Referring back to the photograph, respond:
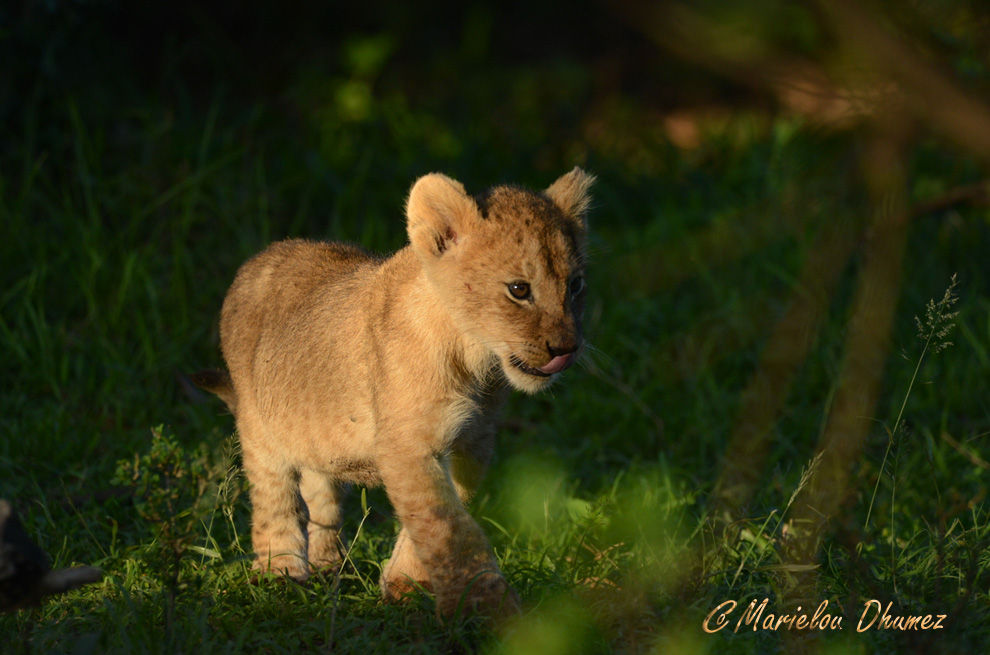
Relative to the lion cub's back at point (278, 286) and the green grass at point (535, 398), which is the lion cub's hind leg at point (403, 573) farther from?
the lion cub's back at point (278, 286)

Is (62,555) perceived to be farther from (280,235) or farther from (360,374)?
(280,235)

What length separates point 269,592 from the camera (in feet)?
12.6

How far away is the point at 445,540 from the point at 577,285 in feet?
3.39

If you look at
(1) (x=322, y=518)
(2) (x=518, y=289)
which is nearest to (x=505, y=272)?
(2) (x=518, y=289)

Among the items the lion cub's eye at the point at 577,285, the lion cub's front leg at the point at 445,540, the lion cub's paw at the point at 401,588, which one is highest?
the lion cub's eye at the point at 577,285

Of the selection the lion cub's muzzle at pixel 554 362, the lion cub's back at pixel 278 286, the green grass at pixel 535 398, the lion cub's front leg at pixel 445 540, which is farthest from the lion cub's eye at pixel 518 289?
the green grass at pixel 535 398

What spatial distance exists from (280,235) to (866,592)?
15.1ft

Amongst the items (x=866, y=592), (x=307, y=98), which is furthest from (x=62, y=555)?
(x=307, y=98)

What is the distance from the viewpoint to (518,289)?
365 centimetres

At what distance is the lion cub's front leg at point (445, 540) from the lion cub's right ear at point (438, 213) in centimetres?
76

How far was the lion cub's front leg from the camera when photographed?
3520 millimetres

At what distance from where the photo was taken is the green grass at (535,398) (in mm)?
3586

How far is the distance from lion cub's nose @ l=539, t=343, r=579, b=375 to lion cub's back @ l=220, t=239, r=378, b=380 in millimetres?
1011

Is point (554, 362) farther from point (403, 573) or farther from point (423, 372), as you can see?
point (403, 573)
